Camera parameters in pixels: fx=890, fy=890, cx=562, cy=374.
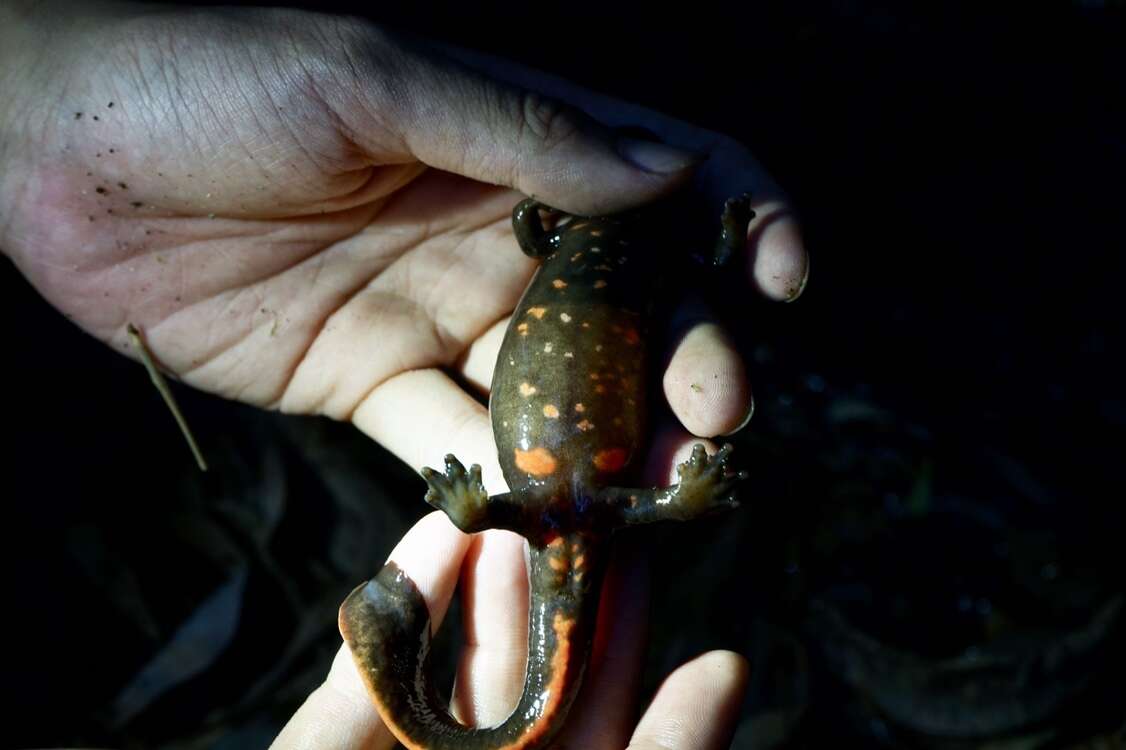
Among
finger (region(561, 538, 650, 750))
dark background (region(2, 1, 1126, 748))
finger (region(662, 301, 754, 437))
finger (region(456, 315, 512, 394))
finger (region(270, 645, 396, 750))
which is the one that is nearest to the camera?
finger (region(270, 645, 396, 750))

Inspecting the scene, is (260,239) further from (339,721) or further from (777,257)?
(777,257)

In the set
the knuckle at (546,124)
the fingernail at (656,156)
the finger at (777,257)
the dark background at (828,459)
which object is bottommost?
the dark background at (828,459)

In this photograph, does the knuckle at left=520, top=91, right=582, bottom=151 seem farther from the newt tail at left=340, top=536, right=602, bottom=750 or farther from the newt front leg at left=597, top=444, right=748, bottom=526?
the newt tail at left=340, top=536, right=602, bottom=750

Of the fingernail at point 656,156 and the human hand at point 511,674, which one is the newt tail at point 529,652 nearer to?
the human hand at point 511,674

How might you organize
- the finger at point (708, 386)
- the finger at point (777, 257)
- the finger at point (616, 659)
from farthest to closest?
the finger at point (777, 257), the finger at point (708, 386), the finger at point (616, 659)

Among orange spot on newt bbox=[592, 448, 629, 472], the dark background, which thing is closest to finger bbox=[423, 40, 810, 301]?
orange spot on newt bbox=[592, 448, 629, 472]

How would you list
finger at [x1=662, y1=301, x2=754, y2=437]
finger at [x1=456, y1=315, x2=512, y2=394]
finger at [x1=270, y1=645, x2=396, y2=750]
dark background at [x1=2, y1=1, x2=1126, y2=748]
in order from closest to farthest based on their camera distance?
1. finger at [x1=270, y1=645, x2=396, y2=750]
2. finger at [x1=662, y1=301, x2=754, y2=437]
3. finger at [x1=456, y1=315, x2=512, y2=394]
4. dark background at [x1=2, y1=1, x2=1126, y2=748]

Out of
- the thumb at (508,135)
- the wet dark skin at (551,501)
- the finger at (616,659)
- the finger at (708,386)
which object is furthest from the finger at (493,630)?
the thumb at (508,135)
